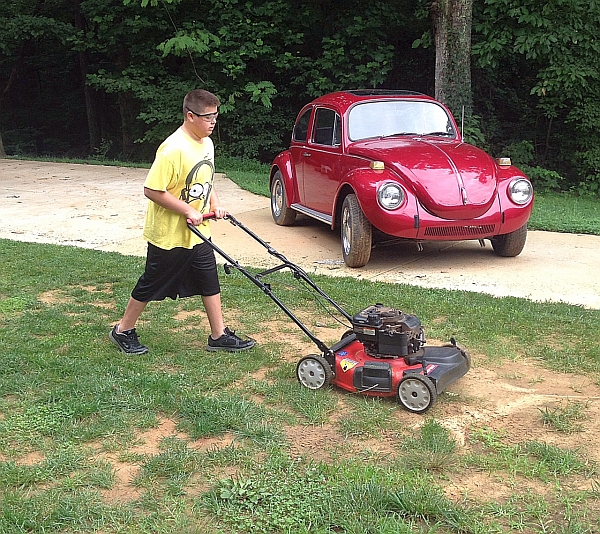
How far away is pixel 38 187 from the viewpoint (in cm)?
1309

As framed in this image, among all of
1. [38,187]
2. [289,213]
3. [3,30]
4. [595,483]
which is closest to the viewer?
[595,483]

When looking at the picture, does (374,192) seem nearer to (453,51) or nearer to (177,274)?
(177,274)

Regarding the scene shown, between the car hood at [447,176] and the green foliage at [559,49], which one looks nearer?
the car hood at [447,176]

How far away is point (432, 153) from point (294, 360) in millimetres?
3458

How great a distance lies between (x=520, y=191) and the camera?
761 cm

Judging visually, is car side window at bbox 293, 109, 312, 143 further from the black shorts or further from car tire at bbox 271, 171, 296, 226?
the black shorts

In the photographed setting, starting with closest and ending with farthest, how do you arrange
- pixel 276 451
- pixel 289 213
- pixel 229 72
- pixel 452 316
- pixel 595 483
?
1. pixel 595 483
2. pixel 276 451
3. pixel 452 316
4. pixel 289 213
5. pixel 229 72

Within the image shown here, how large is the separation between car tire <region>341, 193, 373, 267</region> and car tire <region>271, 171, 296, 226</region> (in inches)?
78.0

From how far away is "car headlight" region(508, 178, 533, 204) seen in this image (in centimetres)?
756

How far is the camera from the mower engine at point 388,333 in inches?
164

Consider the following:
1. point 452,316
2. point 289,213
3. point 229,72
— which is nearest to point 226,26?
point 229,72

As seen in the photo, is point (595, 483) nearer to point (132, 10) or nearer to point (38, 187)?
point (38, 187)

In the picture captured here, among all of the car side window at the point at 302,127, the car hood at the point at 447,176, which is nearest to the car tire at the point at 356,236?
the car hood at the point at 447,176

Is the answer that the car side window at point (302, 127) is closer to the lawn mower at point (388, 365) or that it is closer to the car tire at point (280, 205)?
the car tire at point (280, 205)
